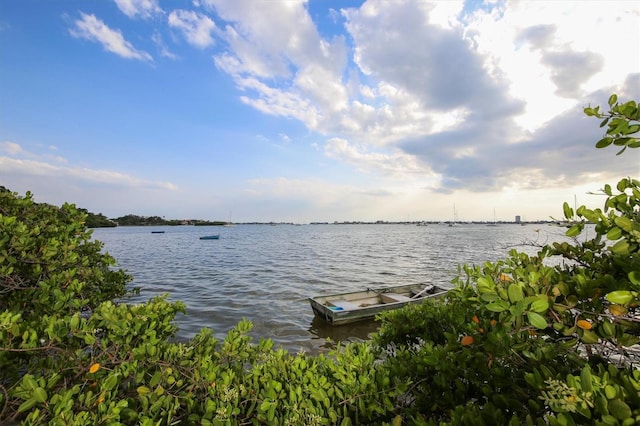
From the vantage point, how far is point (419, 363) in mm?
3203

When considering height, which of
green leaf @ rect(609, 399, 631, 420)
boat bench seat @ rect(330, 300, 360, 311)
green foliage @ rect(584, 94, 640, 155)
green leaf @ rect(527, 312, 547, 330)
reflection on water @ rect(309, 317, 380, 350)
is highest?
green foliage @ rect(584, 94, 640, 155)

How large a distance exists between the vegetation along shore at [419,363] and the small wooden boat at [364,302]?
940cm

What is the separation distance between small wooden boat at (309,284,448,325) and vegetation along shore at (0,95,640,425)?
9.40 metres

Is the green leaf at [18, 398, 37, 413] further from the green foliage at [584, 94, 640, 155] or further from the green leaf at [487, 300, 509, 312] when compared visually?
the green foliage at [584, 94, 640, 155]

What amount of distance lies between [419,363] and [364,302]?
12.4 metres

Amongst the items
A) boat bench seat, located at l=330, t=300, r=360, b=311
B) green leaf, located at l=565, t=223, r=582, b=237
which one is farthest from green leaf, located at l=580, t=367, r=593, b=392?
boat bench seat, located at l=330, t=300, r=360, b=311

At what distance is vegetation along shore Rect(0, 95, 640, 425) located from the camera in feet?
5.39

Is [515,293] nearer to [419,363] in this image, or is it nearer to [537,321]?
[537,321]

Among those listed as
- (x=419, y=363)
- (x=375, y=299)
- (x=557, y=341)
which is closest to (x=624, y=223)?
(x=557, y=341)

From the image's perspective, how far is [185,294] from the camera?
1866 cm

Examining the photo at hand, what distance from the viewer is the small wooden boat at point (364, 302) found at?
12.7 meters

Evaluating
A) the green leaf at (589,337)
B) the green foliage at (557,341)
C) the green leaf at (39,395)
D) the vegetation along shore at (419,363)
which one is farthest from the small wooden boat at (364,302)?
the green leaf at (39,395)

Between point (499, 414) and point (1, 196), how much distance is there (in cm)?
874

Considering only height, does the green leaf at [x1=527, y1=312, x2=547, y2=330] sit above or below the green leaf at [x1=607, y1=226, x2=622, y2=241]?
below
